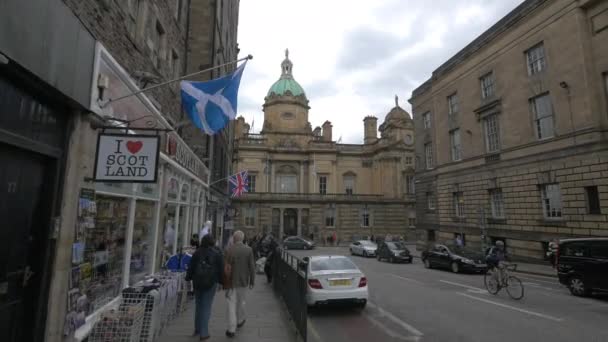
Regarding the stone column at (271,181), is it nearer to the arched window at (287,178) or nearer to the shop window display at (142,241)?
the arched window at (287,178)

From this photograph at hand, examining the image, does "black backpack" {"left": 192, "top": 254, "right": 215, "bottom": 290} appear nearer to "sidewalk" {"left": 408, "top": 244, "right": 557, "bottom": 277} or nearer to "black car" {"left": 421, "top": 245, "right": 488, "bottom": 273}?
"black car" {"left": 421, "top": 245, "right": 488, "bottom": 273}

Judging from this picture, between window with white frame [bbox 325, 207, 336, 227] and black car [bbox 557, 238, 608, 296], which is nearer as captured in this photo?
black car [bbox 557, 238, 608, 296]

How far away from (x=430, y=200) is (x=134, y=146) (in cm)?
3149

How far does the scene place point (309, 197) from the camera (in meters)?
49.7

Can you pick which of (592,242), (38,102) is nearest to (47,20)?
(38,102)

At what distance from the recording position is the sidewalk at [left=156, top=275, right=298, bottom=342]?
634 centimetres

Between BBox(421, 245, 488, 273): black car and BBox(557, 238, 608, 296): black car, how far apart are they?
5546 millimetres

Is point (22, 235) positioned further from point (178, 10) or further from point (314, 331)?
point (178, 10)

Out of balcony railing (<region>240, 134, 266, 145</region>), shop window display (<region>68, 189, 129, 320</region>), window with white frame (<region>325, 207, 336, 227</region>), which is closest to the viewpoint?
shop window display (<region>68, 189, 129, 320</region>)

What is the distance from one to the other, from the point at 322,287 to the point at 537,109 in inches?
799

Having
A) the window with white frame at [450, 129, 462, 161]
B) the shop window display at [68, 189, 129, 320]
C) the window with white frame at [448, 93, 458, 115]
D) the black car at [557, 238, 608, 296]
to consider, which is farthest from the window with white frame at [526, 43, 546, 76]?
the shop window display at [68, 189, 129, 320]

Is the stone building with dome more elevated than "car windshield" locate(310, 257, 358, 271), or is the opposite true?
the stone building with dome

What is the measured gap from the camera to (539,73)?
20859 millimetres

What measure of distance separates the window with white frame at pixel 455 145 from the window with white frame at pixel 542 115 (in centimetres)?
757
